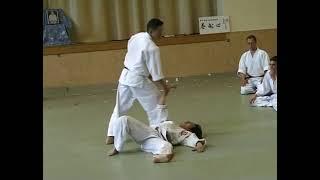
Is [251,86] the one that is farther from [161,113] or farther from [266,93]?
[161,113]

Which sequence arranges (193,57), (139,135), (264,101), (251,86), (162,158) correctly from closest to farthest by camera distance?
(162,158) → (139,135) → (264,101) → (251,86) → (193,57)

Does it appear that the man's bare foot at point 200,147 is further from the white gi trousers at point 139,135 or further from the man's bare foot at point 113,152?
the man's bare foot at point 113,152

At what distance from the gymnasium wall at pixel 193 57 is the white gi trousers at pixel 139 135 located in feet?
13.5

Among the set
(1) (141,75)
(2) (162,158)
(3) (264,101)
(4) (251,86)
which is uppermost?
(1) (141,75)

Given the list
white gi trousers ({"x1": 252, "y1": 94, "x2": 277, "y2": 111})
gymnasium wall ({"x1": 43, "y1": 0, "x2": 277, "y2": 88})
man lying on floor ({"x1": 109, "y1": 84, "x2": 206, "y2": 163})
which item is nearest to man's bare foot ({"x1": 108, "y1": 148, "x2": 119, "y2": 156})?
man lying on floor ({"x1": 109, "y1": 84, "x2": 206, "y2": 163})

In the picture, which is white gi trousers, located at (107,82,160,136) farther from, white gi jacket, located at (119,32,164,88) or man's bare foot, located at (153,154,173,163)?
man's bare foot, located at (153,154,173,163)

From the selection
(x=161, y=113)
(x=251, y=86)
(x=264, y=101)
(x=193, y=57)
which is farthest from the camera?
(x=193, y=57)

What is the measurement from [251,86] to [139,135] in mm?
2796

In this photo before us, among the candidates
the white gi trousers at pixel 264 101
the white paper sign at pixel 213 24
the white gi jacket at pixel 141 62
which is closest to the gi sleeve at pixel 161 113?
the white gi jacket at pixel 141 62

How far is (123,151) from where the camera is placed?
3.87 m

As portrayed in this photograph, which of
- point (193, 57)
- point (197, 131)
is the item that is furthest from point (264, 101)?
point (193, 57)

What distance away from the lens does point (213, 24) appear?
8070 mm
